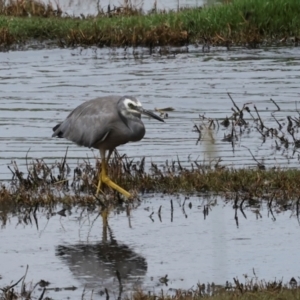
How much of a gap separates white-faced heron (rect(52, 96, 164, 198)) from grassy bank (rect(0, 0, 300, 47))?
9169mm

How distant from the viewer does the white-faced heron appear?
9492 mm

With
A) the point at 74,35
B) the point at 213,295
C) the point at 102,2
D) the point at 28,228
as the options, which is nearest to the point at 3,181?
the point at 28,228

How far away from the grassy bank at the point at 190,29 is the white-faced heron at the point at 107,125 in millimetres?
9169

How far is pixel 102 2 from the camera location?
2480 centimetres

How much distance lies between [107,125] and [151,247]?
5.79ft

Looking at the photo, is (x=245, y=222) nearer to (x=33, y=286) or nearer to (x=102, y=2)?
(x=33, y=286)

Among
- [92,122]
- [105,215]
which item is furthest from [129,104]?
[105,215]

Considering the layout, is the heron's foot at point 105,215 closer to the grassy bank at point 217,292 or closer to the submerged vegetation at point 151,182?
the submerged vegetation at point 151,182

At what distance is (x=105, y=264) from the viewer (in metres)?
7.71

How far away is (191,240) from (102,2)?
17.0 meters

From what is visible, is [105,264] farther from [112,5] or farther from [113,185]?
[112,5]

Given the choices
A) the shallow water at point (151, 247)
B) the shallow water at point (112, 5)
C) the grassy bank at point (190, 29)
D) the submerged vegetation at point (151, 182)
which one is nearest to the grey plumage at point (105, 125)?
the submerged vegetation at point (151, 182)

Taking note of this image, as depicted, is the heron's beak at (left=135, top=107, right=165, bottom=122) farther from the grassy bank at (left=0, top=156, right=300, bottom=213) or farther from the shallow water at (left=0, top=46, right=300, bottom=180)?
the shallow water at (left=0, top=46, right=300, bottom=180)

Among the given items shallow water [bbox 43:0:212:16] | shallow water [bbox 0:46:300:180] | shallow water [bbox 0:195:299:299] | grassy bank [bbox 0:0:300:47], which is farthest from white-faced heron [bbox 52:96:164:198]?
shallow water [bbox 43:0:212:16]
